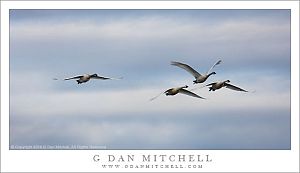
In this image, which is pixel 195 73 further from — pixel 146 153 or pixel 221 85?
pixel 146 153

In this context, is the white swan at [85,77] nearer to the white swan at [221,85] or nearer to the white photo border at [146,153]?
the white photo border at [146,153]

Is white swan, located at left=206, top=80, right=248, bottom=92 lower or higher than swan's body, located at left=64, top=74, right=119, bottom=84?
lower

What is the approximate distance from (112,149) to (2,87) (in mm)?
742

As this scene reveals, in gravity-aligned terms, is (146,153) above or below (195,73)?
below

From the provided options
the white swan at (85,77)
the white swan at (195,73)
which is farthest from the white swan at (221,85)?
the white swan at (85,77)

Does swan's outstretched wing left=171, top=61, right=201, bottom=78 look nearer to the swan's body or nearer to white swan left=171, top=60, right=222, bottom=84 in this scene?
white swan left=171, top=60, right=222, bottom=84

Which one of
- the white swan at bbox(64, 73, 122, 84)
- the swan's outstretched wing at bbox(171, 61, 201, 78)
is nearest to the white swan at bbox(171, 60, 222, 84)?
the swan's outstretched wing at bbox(171, 61, 201, 78)

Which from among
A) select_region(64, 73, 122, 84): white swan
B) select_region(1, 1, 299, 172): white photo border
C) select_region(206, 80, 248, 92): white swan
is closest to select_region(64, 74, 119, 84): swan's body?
select_region(64, 73, 122, 84): white swan

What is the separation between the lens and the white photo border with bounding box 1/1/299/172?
4781 mm

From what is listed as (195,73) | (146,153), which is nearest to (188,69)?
(195,73)

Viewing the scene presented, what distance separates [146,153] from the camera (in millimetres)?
4801

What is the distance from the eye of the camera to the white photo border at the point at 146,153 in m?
4.78

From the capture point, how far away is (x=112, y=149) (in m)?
4.80

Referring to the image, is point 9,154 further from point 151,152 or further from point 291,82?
point 291,82
